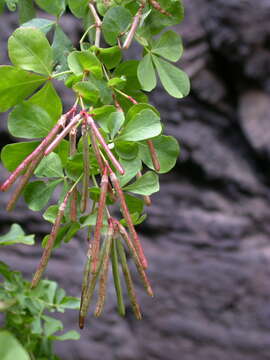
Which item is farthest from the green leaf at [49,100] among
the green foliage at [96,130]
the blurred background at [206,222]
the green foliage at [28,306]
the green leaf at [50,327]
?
the blurred background at [206,222]

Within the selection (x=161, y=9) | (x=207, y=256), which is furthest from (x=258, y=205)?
(x=161, y=9)

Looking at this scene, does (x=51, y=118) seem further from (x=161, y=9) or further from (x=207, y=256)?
(x=207, y=256)

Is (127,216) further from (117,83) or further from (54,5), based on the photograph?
(54,5)

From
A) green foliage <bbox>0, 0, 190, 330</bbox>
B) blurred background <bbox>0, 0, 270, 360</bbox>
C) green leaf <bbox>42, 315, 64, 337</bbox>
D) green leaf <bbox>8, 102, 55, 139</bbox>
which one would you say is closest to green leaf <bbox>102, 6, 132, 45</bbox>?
green foliage <bbox>0, 0, 190, 330</bbox>

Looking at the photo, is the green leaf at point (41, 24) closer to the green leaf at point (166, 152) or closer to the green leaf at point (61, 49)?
the green leaf at point (61, 49)

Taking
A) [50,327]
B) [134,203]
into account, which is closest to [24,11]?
[134,203]

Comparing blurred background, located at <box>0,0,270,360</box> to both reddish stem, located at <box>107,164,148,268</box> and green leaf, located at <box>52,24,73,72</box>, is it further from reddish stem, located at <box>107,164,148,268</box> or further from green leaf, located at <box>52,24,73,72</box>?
reddish stem, located at <box>107,164,148,268</box>

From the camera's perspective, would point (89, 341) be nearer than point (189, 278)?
Yes
